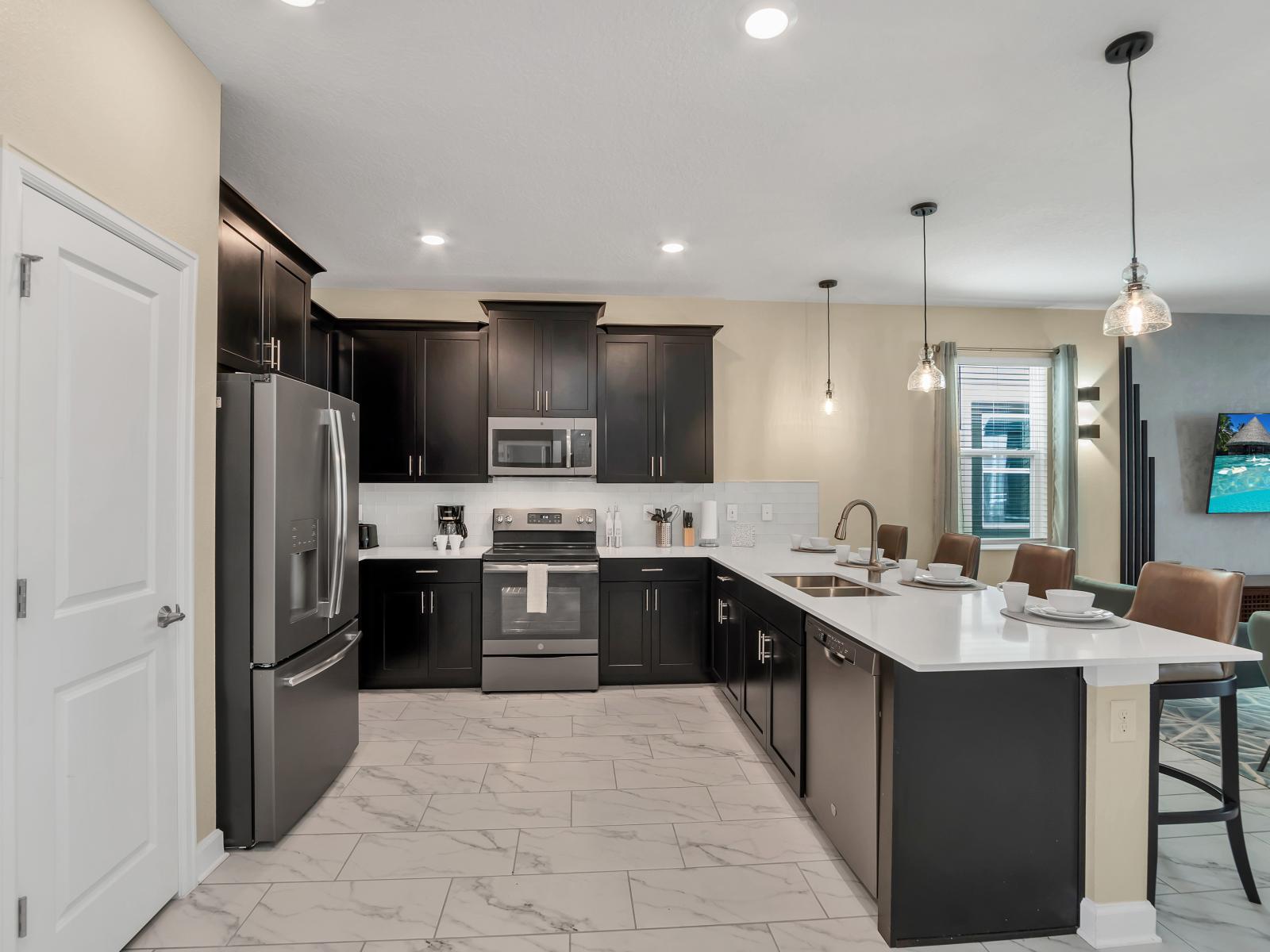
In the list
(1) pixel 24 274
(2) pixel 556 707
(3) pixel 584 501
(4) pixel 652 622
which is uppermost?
(1) pixel 24 274

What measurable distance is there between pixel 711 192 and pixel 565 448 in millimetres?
2126

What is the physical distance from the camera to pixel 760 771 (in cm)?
321

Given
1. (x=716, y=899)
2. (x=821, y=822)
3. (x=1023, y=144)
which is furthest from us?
(x=1023, y=144)

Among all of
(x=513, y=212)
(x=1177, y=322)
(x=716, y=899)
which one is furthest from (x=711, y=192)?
(x=1177, y=322)

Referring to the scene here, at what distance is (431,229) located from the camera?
3.84 m

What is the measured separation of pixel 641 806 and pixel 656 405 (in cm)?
284

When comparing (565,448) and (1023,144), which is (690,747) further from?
(1023,144)

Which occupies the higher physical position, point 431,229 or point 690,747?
point 431,229

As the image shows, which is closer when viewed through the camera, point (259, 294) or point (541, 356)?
→ point (259, 294)

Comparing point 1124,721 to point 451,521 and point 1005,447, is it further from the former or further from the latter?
point 451,521

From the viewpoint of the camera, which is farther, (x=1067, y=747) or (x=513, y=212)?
(x=513, y=212)

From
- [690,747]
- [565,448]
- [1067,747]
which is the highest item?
[565,448]

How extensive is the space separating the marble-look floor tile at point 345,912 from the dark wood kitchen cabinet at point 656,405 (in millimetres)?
3031

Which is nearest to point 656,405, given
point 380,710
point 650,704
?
point 650,704
